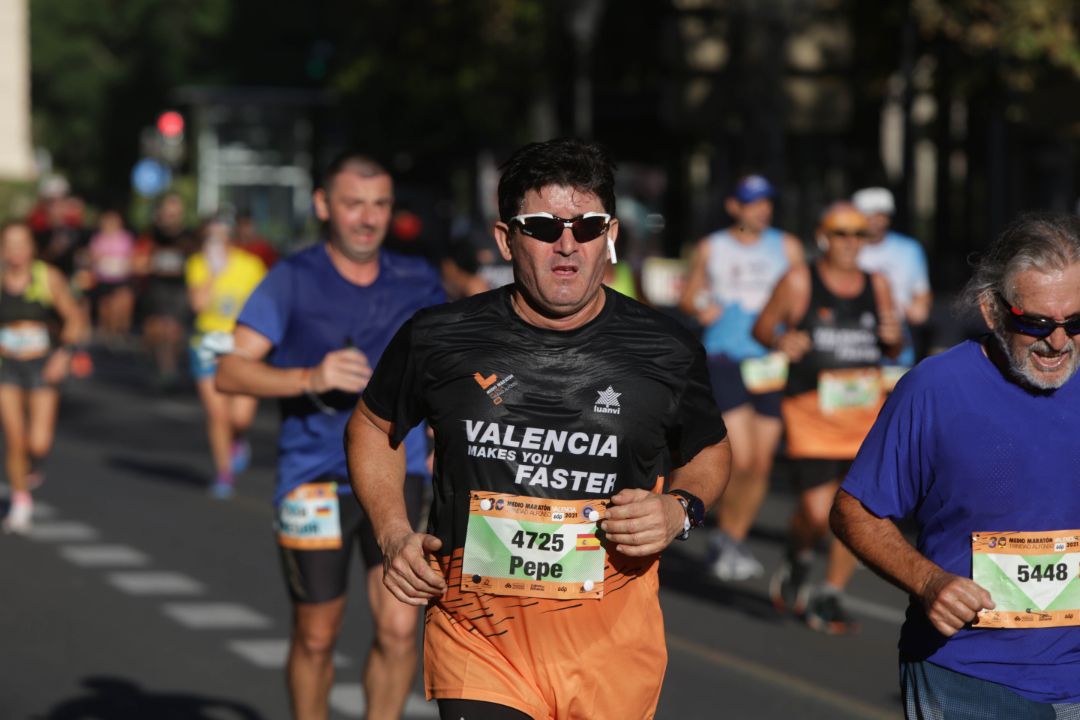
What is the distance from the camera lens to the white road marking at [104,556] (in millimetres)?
11672

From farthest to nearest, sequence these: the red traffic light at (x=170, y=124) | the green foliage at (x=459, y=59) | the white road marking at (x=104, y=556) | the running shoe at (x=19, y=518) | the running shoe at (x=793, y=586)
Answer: the red traffic light at (x=170, y=124)
the green foliage at (x=459, y=59)
the running shoe at (x=19, y=518)
the white road marking at (x=104, y=556)
the running shoe at (x=793, y=586)

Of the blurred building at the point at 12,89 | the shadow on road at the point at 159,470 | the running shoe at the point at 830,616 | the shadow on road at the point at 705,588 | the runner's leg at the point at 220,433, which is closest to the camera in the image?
the running shoe at the point at 830,616

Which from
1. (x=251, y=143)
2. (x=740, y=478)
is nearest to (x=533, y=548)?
(x=740, y=478)

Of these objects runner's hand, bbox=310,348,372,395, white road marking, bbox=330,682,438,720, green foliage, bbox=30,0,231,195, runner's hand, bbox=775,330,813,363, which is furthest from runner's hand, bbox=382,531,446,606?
green foliage, bbox=30,0,231,195

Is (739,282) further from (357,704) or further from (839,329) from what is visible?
(357,704)

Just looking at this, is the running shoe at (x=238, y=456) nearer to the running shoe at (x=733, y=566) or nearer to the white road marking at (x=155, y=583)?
the white road marking at (x=155, y=583)

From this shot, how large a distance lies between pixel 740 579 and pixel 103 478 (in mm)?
6299

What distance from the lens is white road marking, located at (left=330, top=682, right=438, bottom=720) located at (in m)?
7.88

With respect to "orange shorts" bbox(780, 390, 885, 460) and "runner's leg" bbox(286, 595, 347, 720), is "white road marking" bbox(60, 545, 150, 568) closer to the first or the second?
"orange shorts" bbox(780, 390, 885, 460)

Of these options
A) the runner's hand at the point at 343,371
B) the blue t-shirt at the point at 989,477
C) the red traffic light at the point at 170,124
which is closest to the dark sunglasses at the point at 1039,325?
the blue t-shirt at the point at 989,477

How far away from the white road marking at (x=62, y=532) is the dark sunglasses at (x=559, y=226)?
28.2 ft

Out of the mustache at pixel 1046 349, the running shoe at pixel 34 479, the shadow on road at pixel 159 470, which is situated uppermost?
the mustache at pixel 1046 349

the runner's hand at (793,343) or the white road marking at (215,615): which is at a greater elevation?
the runner's hand at (793,343)

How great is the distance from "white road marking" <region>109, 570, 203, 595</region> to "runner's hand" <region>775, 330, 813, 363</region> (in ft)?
10.5
